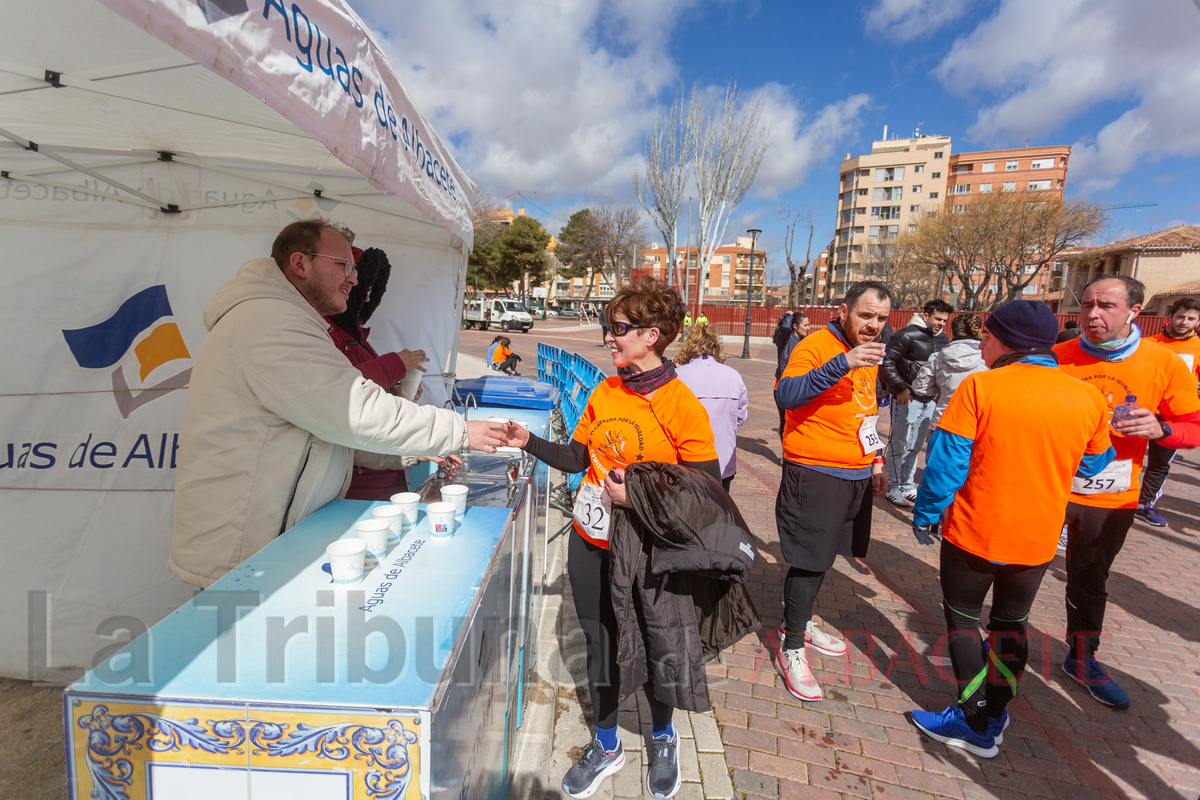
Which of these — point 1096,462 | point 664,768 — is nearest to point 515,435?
point 664,768

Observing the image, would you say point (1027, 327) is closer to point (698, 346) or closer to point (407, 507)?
point (698, 346)

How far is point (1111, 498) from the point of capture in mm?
2643

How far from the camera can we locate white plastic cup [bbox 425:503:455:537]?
1.74 meters

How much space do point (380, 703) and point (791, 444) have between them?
7.46ft

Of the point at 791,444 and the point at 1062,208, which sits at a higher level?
the point at 1062,208

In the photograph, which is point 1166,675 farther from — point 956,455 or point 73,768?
point 73,768

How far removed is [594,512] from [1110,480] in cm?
257

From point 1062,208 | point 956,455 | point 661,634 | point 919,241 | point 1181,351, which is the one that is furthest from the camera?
point 919,241

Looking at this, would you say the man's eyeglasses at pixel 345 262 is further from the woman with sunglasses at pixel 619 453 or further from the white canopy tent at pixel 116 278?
the woman with sunglasses at pixel 619 453

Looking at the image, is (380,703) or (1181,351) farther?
(1181,351)

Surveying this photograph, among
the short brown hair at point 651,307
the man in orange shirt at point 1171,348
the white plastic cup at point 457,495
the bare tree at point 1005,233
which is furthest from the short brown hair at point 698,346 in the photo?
the bare tree at point 1005,233

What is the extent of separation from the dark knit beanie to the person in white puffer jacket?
254 centimetres

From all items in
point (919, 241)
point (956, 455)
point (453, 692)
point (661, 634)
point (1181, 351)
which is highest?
point (919, 241)

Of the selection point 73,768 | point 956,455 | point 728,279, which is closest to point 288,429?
point 73,768
